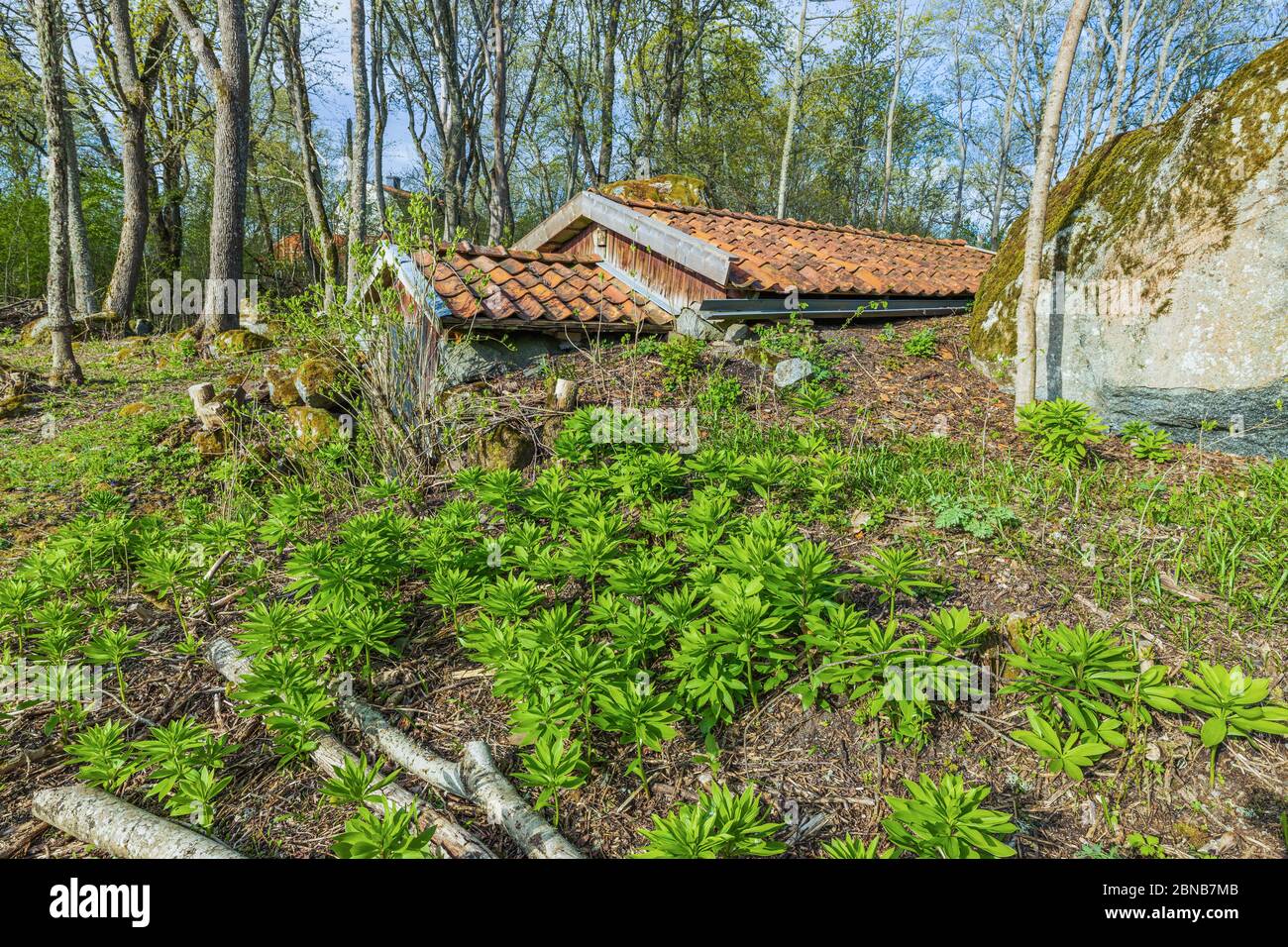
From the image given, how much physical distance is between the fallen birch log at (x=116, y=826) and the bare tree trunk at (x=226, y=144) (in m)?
9.70

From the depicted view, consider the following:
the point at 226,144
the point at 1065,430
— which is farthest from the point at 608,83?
the point at 1065,430

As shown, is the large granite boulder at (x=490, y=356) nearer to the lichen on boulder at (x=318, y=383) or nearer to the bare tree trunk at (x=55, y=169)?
the lichen on boulder at (x=318, y=383)

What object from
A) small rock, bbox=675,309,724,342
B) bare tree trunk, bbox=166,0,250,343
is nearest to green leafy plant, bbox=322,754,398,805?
small rock, bbox=675,309,724,342

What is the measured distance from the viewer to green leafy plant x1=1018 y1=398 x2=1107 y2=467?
4.20 m

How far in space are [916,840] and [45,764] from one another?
3.53 meters

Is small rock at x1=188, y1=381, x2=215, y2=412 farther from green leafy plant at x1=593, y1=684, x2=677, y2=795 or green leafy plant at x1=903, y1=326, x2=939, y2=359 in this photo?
green leafy plant at x1=903, y1=326, x2=939, y2=359

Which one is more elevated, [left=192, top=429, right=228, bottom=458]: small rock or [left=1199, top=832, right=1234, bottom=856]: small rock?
[left=192, top=429, right=228, bottom=458]: small rock

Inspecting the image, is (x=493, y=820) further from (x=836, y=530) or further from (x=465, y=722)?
(x=836, y=530)

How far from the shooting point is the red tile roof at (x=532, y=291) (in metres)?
5.71

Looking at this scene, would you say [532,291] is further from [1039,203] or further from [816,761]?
[816,761]

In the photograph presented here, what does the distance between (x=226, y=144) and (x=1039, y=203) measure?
11.6 m

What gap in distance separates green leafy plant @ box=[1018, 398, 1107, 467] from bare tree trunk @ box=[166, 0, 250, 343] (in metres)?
11.5

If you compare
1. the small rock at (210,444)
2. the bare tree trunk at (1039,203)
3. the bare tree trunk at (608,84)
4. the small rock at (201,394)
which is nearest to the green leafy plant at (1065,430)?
the bare tree trunk at (1039,203)

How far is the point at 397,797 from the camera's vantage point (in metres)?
2.18
